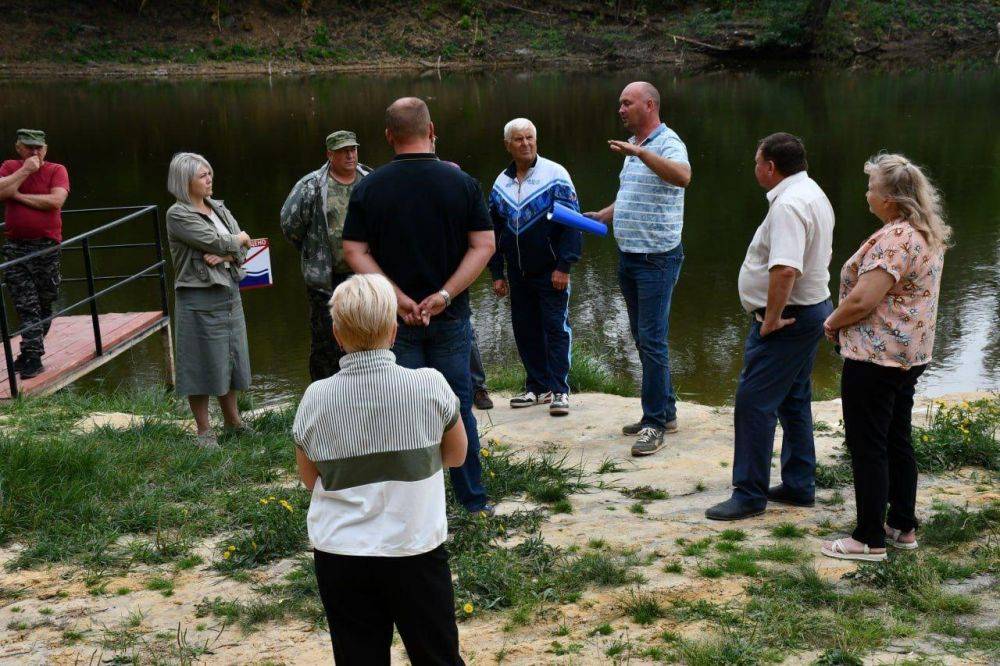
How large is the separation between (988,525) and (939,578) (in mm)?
618

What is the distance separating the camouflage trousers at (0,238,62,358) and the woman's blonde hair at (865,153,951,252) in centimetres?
548

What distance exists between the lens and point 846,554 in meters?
3.97

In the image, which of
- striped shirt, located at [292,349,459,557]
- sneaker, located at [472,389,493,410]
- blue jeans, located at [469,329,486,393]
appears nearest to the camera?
striped shirt, located at [292,349,459,557]

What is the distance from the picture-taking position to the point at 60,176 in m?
7.29

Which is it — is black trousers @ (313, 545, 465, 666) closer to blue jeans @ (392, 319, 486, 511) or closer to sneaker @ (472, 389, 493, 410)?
blue jeans @ (392, 319, 486, 511)

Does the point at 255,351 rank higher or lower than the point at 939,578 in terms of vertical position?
lower

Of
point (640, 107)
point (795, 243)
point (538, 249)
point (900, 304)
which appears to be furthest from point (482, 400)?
point (900, 304)

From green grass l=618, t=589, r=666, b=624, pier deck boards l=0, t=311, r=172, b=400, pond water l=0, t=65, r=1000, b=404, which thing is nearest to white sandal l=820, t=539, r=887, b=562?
green grass l=618, t=589, r=666, b=624

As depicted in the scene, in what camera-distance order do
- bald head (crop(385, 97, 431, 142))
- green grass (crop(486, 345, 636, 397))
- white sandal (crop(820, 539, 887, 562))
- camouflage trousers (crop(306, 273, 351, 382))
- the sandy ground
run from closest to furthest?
1. the sandy ground
2. white sandal (crop(820, 539, 887, 562))
3. bald head (crop(385, 97, 431, 142))
4. camouflage trousers (crop(306, 273, 351, 382))
5. green grass (crop(486, 345, 636, 397))

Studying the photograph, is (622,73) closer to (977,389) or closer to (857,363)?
(977,389)

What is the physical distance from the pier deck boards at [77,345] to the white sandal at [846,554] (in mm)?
4994

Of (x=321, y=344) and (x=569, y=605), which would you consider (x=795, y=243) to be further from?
(x=321, y=344)

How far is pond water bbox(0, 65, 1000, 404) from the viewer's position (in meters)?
9.72

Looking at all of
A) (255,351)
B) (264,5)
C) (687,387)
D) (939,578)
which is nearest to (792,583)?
(939,578)
